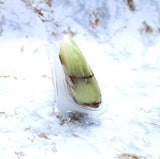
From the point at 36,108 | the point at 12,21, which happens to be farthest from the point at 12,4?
the point at 36,108

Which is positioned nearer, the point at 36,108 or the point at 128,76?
the point at 36,108

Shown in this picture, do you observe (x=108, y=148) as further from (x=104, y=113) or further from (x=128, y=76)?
(x=128, y=76)

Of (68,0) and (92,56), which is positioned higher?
(68,0)

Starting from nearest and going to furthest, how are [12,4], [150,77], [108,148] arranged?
1. [108,148]
2. [150,77]
3. [12,4]

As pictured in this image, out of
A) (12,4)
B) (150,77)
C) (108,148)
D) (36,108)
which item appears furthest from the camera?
(12,4)

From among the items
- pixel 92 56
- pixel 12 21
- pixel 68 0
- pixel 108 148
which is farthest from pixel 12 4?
pixel 108 148

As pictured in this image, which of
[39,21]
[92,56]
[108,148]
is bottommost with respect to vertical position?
[108,148]
